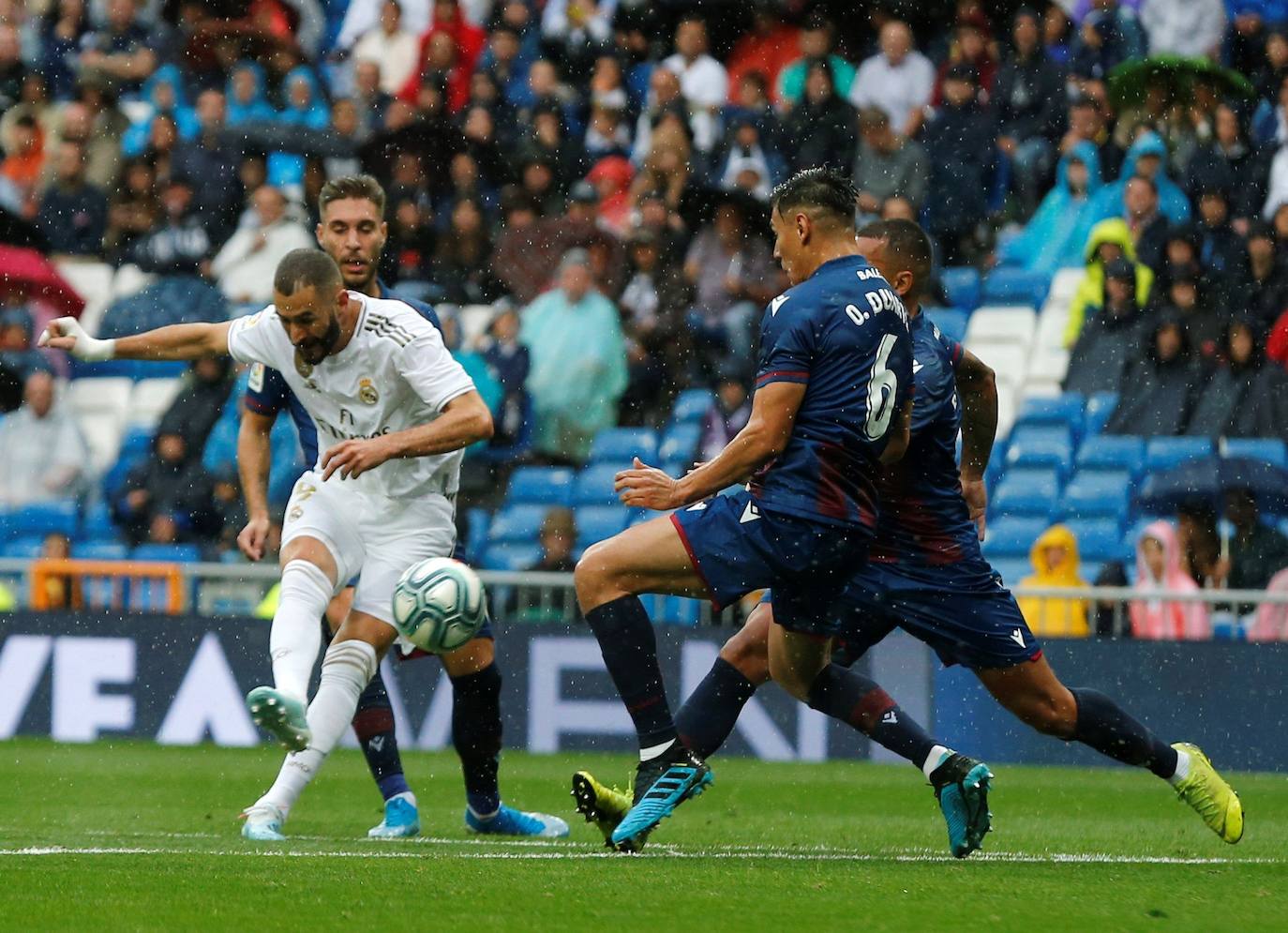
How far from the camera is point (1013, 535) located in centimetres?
1547

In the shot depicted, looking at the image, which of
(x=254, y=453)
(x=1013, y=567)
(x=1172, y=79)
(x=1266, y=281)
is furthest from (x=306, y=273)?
(x=1172, y=79)

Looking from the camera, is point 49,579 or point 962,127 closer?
point 49,579

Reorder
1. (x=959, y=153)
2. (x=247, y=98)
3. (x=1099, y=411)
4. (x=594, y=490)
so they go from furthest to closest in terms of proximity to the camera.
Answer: (x=247, y=98), (x=959, y=153), (x=594, y=490), (x=1099, y=411)

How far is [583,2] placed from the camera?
63.4 feet

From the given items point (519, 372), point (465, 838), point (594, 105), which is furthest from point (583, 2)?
point (465, 838)

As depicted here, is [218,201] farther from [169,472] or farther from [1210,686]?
[1210,686]

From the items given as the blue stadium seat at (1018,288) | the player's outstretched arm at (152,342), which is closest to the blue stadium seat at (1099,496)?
the blue stadium seat at (1018,288)

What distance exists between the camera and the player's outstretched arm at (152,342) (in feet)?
26.7

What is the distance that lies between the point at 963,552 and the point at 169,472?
1012cm

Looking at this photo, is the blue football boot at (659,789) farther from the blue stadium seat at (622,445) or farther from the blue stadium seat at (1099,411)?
the blue stadium seat at (622,445)

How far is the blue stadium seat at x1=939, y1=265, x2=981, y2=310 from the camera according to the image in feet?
55.9

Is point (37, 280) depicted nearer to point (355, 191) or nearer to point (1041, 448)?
point (1041, 448)

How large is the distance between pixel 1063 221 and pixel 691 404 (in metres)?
3.25

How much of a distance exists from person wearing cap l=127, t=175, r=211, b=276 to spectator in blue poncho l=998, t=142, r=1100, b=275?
687cm
